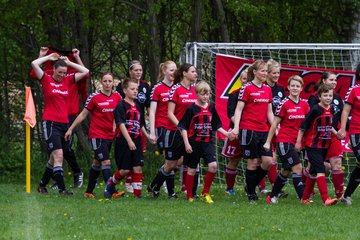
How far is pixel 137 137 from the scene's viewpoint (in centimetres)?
1498

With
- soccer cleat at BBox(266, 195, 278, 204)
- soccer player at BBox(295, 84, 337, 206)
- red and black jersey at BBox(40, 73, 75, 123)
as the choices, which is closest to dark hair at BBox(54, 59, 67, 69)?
red and black jersey at BBox(40, 73, 75, 123)

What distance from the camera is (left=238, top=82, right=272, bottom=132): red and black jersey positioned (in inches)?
563

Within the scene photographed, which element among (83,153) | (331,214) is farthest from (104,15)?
(331,214)

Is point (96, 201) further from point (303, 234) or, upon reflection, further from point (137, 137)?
point (303, 234)

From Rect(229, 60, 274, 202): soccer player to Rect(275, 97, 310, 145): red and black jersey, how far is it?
0.25 meters

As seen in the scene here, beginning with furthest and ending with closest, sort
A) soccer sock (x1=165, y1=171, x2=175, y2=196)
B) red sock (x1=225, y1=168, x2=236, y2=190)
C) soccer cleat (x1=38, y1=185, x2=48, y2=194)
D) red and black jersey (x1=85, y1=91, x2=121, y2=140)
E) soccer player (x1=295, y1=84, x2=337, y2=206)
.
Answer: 1. soccer cleat (x1=38, y1=185, x2=48, y2=194)
2. red sock (x1=225, y1=168, x2=236, y2=190)
3. red and black jersey (x1=85, y1=91, x2=121, y2=140)
4. soccer sock (x1=165, y1=171, x2=175, y2=196)
5. soccer player (x1=295, y1=84, x2=337, y2=206)

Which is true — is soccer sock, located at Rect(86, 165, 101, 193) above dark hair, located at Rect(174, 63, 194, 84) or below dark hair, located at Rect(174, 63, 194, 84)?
below

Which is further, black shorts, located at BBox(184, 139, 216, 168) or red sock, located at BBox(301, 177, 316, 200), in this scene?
black shorts, located at BBox(184, 139, 216, 168)

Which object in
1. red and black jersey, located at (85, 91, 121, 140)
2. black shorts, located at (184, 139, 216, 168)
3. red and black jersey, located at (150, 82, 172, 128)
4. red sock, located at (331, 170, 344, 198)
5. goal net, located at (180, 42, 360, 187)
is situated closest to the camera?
black shorts, located at (184, 139, 216, 168)

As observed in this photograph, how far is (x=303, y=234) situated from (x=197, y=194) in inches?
197

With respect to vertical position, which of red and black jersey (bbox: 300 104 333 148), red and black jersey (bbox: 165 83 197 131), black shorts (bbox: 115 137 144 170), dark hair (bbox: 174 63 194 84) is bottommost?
black shorts (bbox: 115 137 144 170)

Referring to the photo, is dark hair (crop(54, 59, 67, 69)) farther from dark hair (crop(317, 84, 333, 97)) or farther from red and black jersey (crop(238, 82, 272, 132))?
dark hair (crop(317, 84, 333, 97))

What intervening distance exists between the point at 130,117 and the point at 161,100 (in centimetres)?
111

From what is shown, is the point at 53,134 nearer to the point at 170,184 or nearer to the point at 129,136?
the point at 129,136
